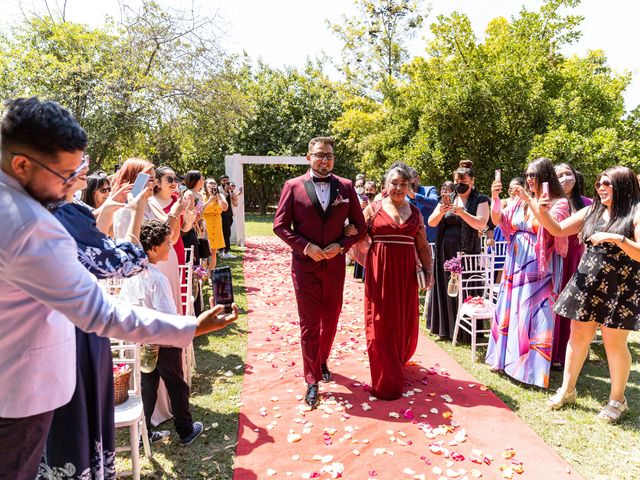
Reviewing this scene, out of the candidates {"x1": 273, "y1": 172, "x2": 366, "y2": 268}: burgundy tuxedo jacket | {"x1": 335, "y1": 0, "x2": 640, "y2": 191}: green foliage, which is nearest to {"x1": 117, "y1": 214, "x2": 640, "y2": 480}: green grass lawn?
{"x1": 273, "y1": 172, "x2": 366, "y2": 268}: burgundy tuxedo jacket

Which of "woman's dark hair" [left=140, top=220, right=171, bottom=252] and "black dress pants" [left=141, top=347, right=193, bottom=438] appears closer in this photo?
"woman's dark hair" [left=140, top=220, right=171, bottom=252]

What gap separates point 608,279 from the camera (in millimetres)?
4078

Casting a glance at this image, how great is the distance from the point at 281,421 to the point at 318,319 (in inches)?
40.5

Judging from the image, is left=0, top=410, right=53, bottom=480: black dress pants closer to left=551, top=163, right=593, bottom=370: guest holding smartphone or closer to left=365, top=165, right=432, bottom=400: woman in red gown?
left=365, top=165, right=432, bottom=400: woman in red gown

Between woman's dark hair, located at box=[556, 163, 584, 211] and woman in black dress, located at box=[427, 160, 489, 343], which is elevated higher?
woman's dark hair, located at box=[556, 163, 584, 211]

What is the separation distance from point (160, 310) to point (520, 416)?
3.47 m

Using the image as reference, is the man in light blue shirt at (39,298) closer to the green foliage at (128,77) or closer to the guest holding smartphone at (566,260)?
the guest holding smartphone at (566,260)

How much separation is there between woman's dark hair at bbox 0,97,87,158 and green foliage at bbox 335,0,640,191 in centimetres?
1033

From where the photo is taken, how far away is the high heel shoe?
4.39 m

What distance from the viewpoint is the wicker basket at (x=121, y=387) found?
124 inches

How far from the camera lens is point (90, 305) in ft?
4.95

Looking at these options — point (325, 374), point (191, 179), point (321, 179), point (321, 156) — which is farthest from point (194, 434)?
point (191, 179)

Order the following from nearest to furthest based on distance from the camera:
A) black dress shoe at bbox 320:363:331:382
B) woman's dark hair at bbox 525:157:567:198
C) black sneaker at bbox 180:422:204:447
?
black sneaker at bbox 180:422:204:447 < woman's dark hair at bbox 525:157:567:198 < black dress shoe at bbox 320:363:331:382

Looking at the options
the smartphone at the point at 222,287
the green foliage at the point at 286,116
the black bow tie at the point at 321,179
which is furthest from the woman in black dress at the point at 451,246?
the green foliage at the point at 286,116
